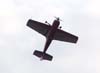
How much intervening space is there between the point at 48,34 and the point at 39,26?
3363mm

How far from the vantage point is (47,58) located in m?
112

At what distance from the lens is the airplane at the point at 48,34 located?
340 ft

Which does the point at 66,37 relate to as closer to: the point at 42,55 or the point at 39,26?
the point at 39,26

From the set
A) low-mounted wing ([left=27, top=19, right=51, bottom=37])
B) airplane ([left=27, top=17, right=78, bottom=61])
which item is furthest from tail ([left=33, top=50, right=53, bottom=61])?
low-mounted wing ([left=27, top=19, right=51, bottom=37])

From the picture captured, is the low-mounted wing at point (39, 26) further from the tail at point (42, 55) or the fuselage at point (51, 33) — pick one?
the tail at point (42, 55)

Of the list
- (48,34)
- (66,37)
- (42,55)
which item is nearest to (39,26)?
(48,34)

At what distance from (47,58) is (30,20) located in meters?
9.97

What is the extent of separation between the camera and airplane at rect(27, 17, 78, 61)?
104 m

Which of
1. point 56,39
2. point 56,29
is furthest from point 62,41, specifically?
point 56,29

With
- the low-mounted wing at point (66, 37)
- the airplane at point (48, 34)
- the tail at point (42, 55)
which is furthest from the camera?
the tail at point (42, 55)

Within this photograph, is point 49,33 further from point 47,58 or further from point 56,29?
point 47,58

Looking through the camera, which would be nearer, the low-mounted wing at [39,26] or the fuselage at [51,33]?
the fuselage at [51,33]

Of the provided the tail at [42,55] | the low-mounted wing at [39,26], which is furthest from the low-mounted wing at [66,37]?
the tail at [42,55]

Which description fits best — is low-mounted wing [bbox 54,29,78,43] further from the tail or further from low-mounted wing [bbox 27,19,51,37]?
the tail
